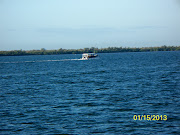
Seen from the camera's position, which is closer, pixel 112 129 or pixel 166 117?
pixel 112 129

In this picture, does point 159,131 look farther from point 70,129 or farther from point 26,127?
point 26,127

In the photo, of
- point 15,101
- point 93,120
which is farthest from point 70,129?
point 15,101

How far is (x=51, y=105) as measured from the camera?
29.0 m

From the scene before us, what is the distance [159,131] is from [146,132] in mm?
965

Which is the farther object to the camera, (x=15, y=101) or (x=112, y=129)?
(x=15, y=101)

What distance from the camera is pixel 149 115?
23719 mm

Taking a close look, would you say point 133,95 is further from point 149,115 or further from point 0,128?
point 0,128

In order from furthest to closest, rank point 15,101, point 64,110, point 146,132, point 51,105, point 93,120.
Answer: point 15,101
point 51,105
point 64,110
point 93,120
point 146,132

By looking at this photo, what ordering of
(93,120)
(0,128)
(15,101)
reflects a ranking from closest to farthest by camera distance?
(0,128) < (93,120) < (15,101)

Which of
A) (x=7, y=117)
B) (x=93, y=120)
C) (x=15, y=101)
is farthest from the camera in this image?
(x=15, y=101)

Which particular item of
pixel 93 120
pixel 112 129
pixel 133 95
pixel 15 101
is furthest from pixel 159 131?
pixel 15 101

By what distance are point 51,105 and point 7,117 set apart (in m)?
5.50

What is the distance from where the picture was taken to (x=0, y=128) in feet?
69.9

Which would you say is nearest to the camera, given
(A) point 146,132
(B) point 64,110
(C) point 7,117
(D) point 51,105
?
(A) point 146,132
